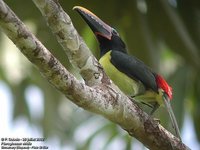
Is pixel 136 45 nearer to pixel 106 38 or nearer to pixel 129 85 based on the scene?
pixel 106 38

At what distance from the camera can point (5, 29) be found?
128 inches

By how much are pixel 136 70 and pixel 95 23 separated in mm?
427

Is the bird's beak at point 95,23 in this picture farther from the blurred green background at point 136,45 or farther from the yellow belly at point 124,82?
the blurred green background at point 136,45

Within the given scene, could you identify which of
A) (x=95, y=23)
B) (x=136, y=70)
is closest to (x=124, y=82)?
(x=136, y=70)

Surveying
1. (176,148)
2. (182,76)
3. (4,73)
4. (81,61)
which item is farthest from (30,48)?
(4,73)

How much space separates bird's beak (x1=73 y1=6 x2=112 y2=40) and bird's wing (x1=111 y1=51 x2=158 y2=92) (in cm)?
25

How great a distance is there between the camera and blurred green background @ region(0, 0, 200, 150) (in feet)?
19.9

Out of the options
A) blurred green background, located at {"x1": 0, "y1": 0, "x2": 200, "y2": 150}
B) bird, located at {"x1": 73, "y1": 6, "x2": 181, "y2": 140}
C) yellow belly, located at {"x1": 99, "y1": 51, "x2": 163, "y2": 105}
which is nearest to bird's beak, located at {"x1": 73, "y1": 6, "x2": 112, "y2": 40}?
bird, located at {"x1": 73, "y1": 6, "x2": 181, "y2": 140}

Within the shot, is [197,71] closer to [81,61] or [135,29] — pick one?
[135,29]

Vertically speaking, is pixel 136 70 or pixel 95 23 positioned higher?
pixel 95 23

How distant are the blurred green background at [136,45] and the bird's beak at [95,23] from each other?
1085mm

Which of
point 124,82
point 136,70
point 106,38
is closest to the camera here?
point 136,70

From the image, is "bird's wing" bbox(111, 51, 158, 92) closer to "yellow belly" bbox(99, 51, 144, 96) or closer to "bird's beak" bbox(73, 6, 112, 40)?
"yellow belly" bbox(99, 51, 144, 96)

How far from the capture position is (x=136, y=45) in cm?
620
